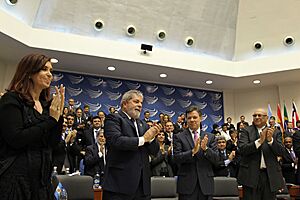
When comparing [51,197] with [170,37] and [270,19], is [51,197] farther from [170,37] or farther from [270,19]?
[270,19]

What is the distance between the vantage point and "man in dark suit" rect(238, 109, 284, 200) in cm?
334

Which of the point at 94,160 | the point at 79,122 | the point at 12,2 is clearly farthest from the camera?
the point at 79,122

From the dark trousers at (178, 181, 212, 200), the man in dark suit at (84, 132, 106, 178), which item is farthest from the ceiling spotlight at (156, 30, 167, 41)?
the dark trousers at (178, 181, 212, 200)

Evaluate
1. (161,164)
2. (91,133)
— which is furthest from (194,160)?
(91,133)

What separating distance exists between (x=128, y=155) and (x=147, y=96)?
784cm

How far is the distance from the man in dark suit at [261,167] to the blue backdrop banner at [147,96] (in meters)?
6.26

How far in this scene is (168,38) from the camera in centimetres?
923

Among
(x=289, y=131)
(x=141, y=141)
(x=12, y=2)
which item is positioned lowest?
(x=141, y=141)

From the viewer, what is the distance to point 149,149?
9.13 feet

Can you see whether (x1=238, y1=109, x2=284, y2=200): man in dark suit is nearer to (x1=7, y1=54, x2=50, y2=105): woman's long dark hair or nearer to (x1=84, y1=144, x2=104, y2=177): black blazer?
(x1=7, y1=54, x2=50, y2=105): woman's long dark hair

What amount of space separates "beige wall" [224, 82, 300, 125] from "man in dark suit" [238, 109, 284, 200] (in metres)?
7.83

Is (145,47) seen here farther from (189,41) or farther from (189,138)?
(189,138)

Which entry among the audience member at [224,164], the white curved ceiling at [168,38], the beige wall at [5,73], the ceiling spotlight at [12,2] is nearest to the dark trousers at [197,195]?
the audience member at [224,164]

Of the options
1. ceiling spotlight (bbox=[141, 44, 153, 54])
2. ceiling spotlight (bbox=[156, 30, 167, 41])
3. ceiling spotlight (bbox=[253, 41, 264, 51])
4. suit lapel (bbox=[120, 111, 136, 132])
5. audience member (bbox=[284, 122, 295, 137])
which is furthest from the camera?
ceiling spotlight (bbox=[253, 41, 264, 51])
